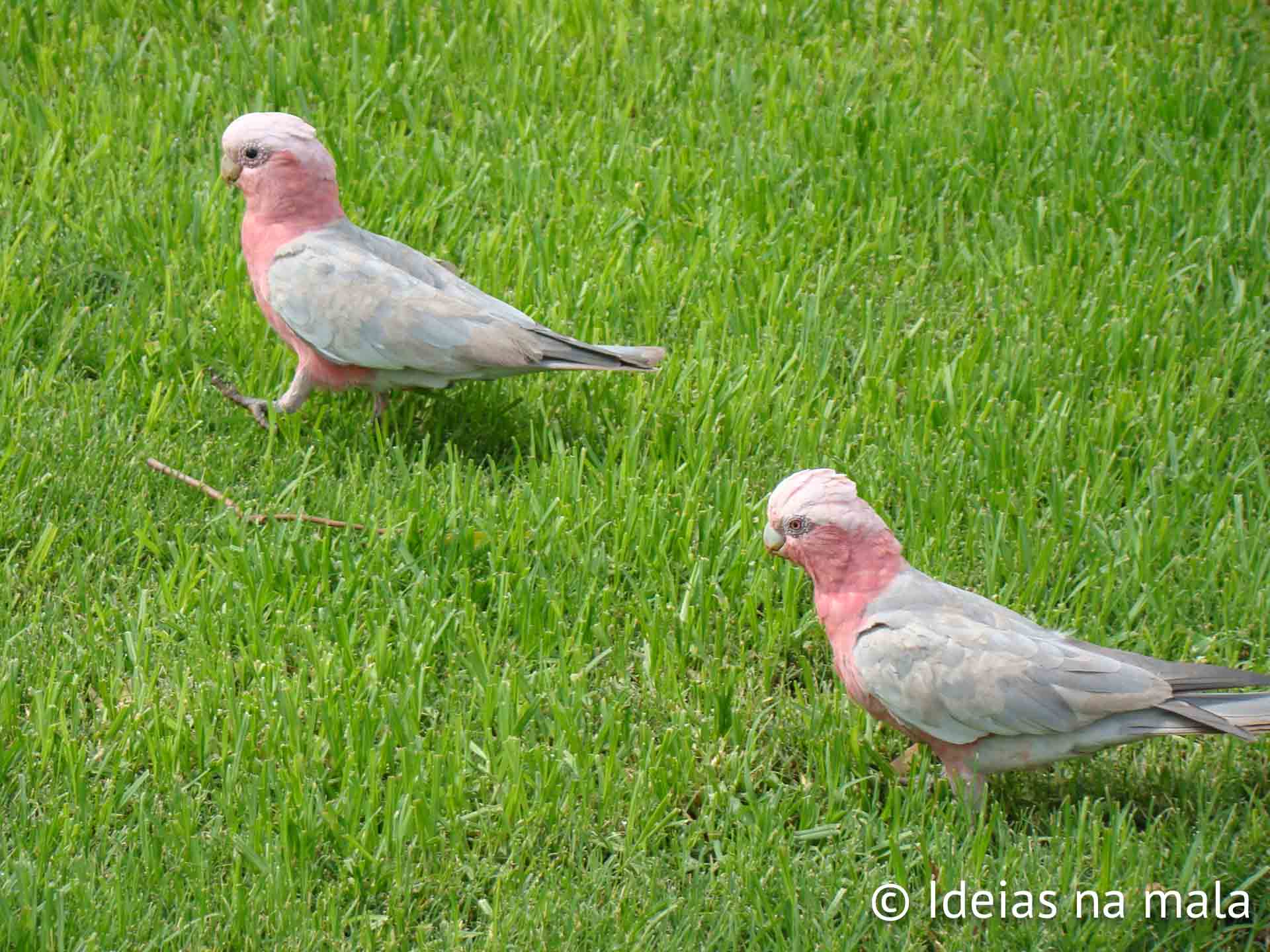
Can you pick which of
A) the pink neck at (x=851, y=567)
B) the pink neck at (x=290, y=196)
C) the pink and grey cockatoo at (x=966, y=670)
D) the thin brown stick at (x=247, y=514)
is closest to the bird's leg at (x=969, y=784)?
the pink and grey cockatoo at (x=966, y=670)

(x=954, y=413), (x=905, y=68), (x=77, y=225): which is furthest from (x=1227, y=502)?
(x=77, y=225)

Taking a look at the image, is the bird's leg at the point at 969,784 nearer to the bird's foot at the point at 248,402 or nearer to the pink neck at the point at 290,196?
the bird's foot at the point at 248,402

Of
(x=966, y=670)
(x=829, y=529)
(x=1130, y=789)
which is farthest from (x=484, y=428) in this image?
(x=1130, y=789)

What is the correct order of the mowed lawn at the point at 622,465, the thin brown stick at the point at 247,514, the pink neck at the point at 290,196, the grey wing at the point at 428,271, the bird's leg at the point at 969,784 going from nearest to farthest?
the mowed lawn at the point at 622,465, the bird's leg at the point at 969,784, the thin brown stick at the point at 247,514, the grey wing at the point at 428,271, the pink neck at the point at 290,196

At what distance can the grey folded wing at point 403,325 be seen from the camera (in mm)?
3900

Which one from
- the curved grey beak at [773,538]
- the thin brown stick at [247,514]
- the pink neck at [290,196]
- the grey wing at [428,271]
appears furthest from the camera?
the pink neck at [290,196]

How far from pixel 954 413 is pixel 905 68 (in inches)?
86.5

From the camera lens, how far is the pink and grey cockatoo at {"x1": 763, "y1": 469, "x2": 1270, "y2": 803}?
2.99 m

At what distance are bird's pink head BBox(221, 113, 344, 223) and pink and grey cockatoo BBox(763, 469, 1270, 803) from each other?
1721mm

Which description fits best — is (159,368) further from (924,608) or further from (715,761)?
(924,608)

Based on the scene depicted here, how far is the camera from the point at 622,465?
13.3ft

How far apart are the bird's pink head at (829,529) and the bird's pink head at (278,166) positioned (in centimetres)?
172

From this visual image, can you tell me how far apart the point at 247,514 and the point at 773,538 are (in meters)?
1.42

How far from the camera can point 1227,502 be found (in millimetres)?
4109
